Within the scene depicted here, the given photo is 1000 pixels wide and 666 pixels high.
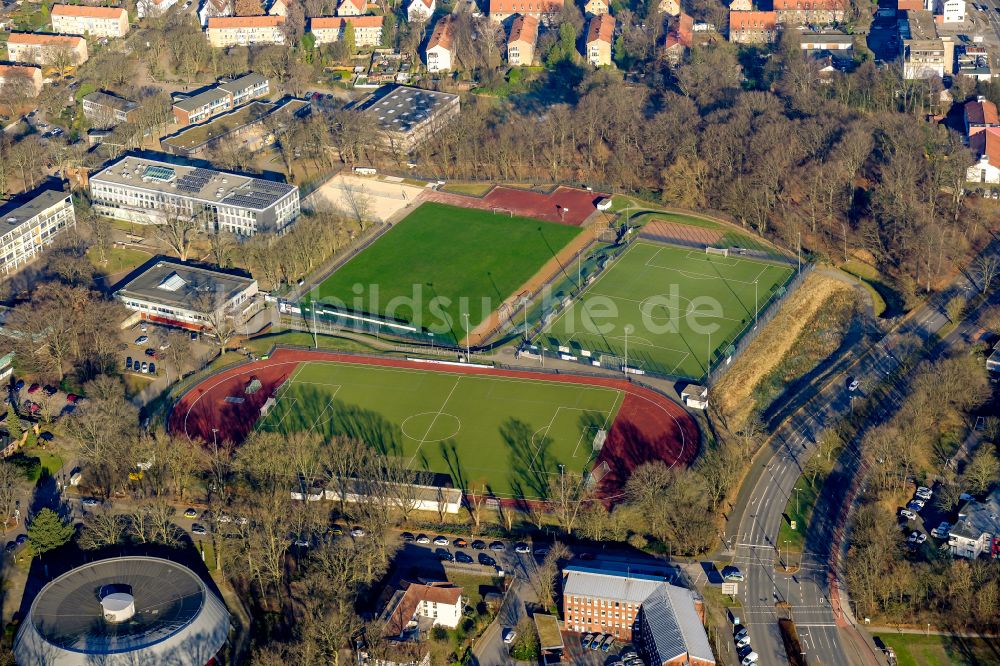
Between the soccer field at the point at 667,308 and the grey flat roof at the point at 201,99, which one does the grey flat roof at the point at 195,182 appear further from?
the soccer field at the point at 667,308

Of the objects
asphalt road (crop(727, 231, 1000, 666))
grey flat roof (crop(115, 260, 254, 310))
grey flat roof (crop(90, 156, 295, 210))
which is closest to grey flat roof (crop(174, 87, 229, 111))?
grey flat roof (crop(90, 156, 295, 210))

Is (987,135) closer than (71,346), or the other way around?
(71,346)

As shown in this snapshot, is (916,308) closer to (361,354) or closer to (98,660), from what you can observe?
(361,354)

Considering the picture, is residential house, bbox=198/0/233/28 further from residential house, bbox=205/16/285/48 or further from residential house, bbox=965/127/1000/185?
residential house, bbox=965/127/1000/185

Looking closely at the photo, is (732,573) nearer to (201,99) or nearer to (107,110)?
(201,99)

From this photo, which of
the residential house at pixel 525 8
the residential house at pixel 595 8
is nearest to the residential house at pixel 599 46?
the residential house at pixel 595 8

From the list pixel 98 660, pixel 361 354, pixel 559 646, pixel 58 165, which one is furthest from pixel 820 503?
pixel 58 165

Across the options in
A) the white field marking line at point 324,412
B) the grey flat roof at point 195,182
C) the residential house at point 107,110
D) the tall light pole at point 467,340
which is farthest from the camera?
the residential house at point 107,110

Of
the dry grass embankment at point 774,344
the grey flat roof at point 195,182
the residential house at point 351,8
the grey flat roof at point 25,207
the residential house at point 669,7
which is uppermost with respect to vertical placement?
the residential house at point 669,7
